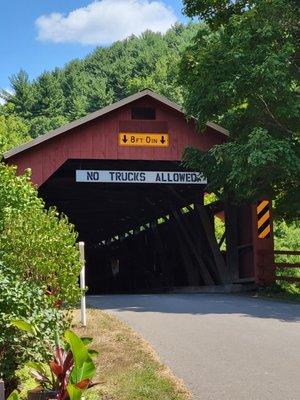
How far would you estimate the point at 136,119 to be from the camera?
16.3m

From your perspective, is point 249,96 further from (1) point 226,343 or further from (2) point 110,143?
(1) point 226,343

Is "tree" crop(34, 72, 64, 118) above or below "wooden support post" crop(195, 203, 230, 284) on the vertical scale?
above

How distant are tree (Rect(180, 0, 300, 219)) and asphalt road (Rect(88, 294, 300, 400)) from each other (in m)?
2.96

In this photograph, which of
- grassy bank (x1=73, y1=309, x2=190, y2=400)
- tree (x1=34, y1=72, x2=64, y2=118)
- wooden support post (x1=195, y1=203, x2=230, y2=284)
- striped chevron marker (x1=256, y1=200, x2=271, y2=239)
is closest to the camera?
grassy bank (x1=73, y1=309, x2=190, y2=400)

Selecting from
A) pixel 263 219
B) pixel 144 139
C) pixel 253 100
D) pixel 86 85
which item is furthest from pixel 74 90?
pixel 253 100

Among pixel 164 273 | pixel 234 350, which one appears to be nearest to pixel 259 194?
pixel 234 350

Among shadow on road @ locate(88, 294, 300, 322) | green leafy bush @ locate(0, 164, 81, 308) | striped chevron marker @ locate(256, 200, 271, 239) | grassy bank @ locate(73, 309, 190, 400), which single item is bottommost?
grassy bank @ locate(73, 309, 190, 400)

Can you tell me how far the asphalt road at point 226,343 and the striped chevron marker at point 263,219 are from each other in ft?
13.4

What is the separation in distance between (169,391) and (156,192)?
56.8 ft

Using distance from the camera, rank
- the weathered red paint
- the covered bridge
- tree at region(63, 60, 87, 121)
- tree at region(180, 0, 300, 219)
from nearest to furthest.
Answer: tree at region(180, 0, 300, 219)
the weathered red paint
the covered bridge
tree at region(63, 60, 87, 121)

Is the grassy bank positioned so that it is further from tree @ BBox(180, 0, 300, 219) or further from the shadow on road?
tree @ BBox(180, 0, 300, 219)

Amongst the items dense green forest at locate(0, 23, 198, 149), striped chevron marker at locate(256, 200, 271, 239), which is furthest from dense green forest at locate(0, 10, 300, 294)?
dense green forest at locate(0, 23, 198, 149)

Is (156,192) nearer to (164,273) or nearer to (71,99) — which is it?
(164,273)

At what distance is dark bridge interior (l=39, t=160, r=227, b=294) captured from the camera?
19.1 metres
